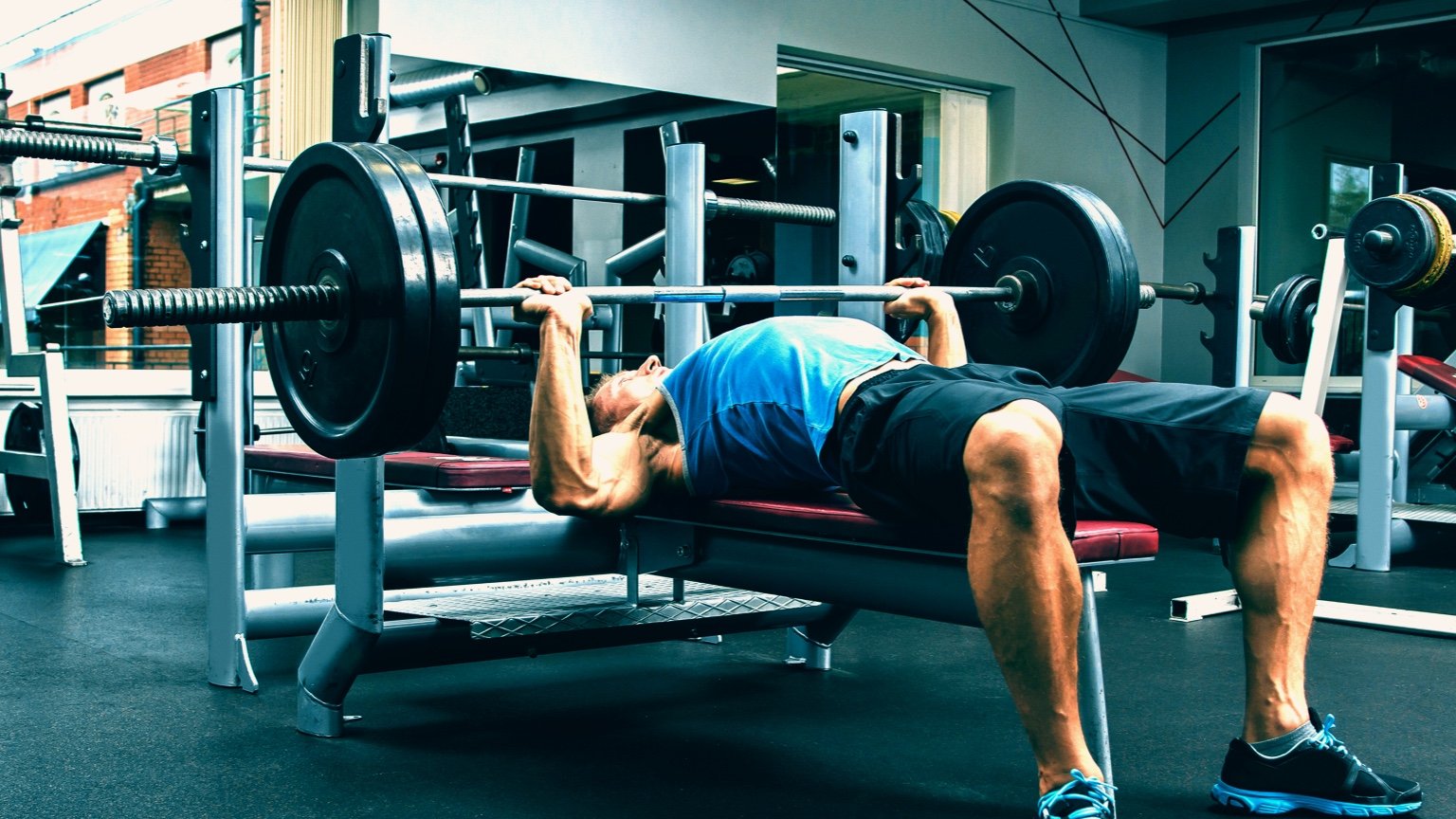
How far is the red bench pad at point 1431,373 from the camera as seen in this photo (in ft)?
14.2

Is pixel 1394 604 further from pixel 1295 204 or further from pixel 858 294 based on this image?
pixel 1295 204

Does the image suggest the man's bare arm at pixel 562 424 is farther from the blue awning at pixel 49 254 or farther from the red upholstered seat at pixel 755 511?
the blue awning at pixel 49 254

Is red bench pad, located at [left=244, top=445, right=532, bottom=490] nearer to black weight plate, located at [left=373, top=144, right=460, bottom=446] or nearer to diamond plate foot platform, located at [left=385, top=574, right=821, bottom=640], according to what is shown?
diamond plate foot platform, located at [left=385, top=574, right=821, bottom=640]

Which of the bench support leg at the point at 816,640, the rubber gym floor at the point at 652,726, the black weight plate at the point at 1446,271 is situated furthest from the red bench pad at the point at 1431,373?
the bench support leg at the point at 816,640

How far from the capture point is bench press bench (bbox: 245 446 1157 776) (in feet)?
5.47

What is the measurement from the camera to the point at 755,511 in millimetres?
Answer: 1853

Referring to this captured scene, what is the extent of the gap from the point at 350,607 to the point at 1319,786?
134 cm

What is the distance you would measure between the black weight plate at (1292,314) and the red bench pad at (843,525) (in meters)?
2.88

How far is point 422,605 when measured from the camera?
2.20 metres

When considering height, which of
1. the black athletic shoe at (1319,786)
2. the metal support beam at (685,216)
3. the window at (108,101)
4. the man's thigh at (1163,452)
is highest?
the window at (108,101)

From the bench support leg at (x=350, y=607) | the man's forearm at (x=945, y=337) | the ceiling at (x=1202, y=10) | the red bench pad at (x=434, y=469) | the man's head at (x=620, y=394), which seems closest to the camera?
the bench support leg at (x=350, y=607)

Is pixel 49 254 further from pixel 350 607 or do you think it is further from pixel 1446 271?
pixel 1446 271

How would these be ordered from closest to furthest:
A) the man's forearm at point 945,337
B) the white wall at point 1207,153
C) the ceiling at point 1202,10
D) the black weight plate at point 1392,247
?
1. the man's forearm at point 945,337
2. the black weight plate at point 1392,247
3. the ceiling at point 1202,10
4. the white wall at point 1207,153

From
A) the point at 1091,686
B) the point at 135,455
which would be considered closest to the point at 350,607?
the point at 1091,686
